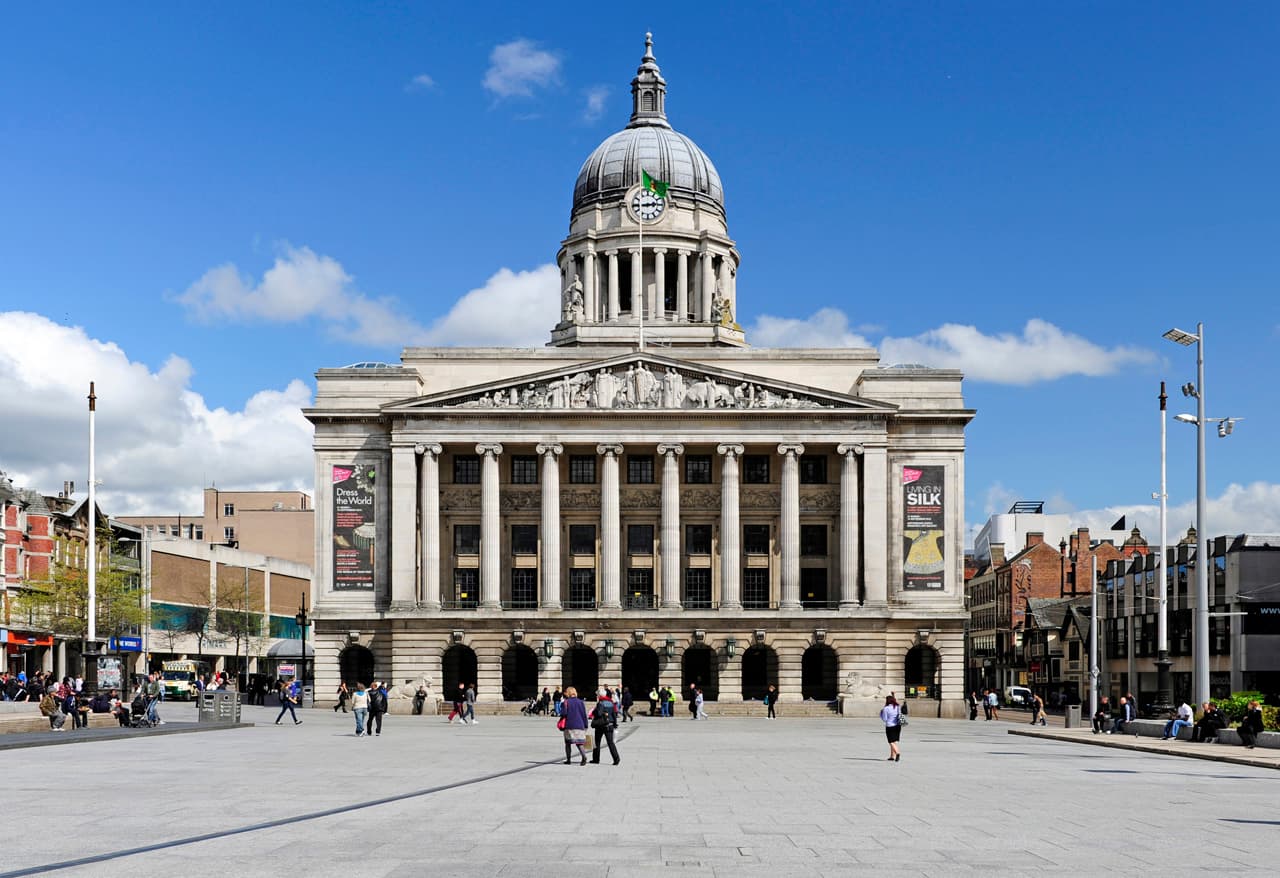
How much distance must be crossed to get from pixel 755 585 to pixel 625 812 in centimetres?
6580

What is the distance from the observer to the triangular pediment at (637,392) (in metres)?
87.3

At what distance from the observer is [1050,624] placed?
11938 centimetres

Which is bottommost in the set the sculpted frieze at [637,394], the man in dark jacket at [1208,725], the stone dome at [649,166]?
the man in dark jacket at [1208,725]

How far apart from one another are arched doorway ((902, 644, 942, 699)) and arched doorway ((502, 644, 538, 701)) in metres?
21.8

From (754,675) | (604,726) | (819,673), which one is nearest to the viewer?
(604,726)

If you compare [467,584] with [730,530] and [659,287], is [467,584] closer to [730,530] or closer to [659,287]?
[730,530]

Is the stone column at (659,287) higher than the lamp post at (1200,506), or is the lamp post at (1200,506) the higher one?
the stone column at (659,287)

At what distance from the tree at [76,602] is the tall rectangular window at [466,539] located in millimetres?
22848

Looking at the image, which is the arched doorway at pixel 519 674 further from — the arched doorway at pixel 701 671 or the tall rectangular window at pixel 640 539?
the arched doorway at pixel 701 671

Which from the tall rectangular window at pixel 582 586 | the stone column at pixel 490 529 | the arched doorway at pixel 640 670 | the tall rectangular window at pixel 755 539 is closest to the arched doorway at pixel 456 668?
the stone column at pixel 490 529

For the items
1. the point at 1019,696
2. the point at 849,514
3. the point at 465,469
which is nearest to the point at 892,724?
the point at 849,514

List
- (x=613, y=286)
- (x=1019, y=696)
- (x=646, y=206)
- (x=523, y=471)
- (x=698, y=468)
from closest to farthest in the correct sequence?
(x=523, y=471), (x=698, y=468), (x=613, y=286), (x=646, y=206), (x=1019, y=696)

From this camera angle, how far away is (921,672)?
89812 millimetres

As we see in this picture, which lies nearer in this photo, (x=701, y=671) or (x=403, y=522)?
(x=403, y=522)
